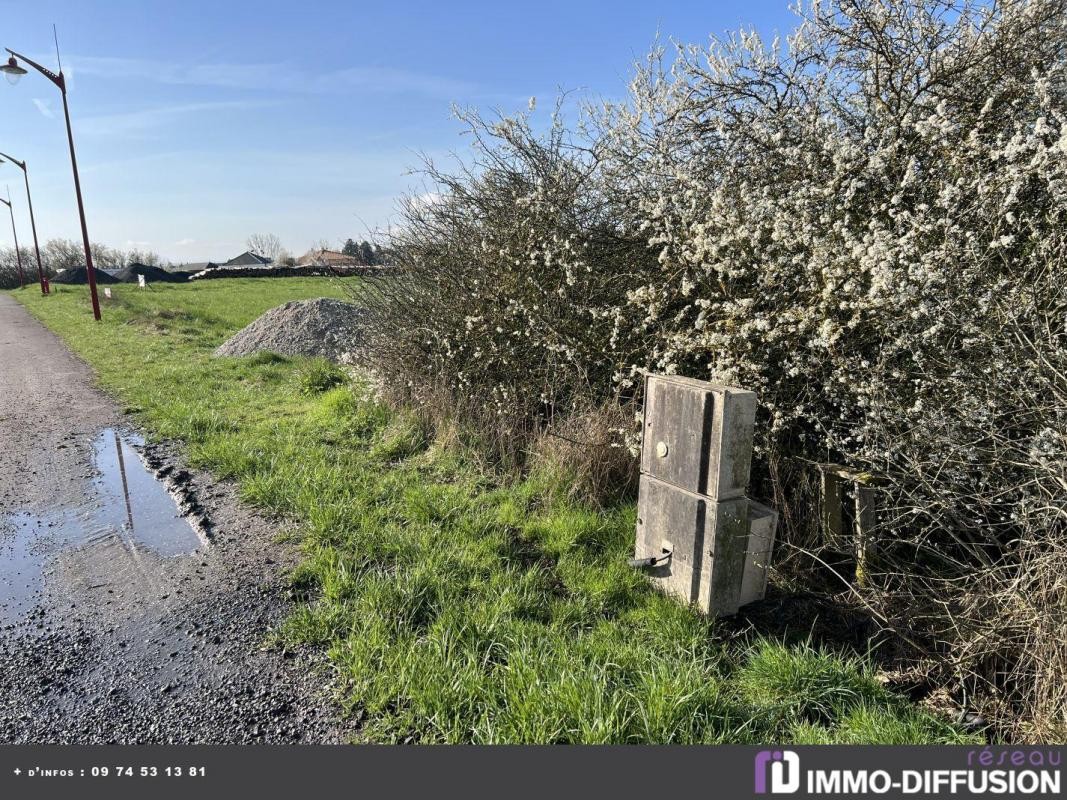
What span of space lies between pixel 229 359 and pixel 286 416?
15.0 feet

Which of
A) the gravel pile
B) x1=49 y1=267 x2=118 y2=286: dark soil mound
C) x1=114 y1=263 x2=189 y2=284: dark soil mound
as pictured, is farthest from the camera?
x1=114 y1=263 x2=189 y2=284: dark soil mound

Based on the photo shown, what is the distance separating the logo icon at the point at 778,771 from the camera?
2.32m

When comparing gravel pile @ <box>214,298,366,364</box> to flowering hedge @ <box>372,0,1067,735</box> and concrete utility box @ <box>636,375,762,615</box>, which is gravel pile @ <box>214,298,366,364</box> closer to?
flowering hedge @ <box>372,0,1067,735</box>

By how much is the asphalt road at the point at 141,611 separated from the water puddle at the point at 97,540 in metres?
0.02

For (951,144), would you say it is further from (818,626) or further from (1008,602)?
(818,626)

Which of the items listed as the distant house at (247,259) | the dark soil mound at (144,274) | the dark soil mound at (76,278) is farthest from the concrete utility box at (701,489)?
the distant house at (247,259)

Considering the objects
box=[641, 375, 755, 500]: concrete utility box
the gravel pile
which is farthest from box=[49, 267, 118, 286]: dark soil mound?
box=[641, 375, 755, 500]: concrete utility box

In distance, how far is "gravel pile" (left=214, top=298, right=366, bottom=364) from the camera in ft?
40.1

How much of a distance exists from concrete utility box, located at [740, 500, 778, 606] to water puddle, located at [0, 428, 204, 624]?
368 cm

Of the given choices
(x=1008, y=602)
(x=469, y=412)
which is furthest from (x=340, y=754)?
(x=469, y=412)

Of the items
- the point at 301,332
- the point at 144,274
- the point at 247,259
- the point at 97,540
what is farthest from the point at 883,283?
the point at 247,259

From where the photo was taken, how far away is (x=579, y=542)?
4305 mm

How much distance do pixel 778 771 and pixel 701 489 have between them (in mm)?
1396

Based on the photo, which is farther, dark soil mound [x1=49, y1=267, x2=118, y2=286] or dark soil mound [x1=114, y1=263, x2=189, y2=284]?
dark soil mound [x1=114, y1=263, x2=189, y2=284]
